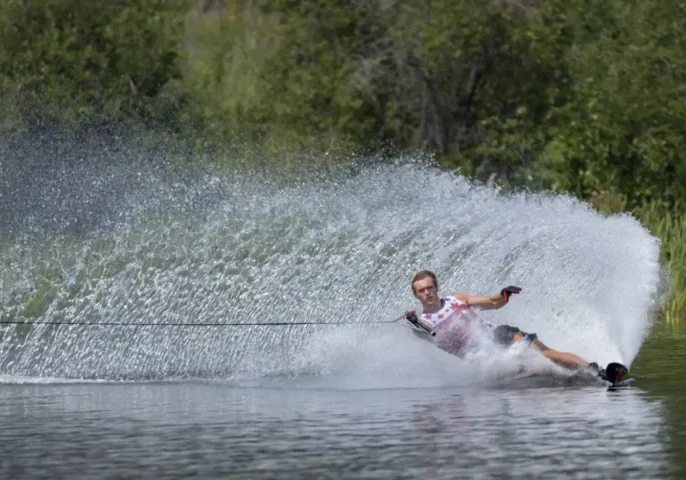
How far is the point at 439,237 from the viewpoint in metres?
18.0

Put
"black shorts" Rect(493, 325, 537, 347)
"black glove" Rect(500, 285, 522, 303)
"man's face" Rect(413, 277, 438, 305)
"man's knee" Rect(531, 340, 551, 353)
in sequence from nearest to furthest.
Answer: "black glove" Rect(500, 285, 522, 303) → "man's knee" Rect(531, 340, 551, 353) → "black shorts" Rect(493, 325, 537, 347) → "man's face" Rect(413, 277, 438, 305)

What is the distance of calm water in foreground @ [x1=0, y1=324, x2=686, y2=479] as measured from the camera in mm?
10773

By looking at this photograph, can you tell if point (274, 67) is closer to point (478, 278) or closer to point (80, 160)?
point (80, 160)

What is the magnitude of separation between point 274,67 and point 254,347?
63.7ft

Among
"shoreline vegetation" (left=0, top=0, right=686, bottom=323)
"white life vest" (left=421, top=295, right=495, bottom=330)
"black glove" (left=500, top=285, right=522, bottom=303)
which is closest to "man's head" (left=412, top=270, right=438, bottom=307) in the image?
"white life vest" (left=421, top=295, right=495, bottom=330)

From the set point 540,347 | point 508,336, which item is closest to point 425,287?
point 508,336

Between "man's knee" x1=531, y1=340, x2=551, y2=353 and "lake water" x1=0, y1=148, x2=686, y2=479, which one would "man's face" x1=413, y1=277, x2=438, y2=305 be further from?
"man's knee" x1=531, y1=340, x2=551, y2=353

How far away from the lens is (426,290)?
51.7 feet

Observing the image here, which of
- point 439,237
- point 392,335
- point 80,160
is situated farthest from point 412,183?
point 80,160

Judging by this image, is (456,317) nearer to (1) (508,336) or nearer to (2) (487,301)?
(2) (487,301)

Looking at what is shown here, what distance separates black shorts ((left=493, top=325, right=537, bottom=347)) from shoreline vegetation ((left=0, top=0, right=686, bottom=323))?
1643 cm

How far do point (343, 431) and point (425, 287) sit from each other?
3543 millimetres

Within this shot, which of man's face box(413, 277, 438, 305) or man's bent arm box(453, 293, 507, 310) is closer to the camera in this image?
man's bent arm box(453, 293, 507, 310)

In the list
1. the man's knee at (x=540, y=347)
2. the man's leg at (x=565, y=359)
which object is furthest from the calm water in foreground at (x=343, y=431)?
the man's knee at (x=540, y=347)
